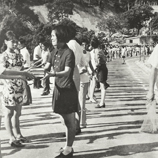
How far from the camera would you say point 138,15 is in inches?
5448

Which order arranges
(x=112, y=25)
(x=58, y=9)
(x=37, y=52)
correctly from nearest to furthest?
(x=37, y=52)
(x=58, y=9)
(x=112, y=25)

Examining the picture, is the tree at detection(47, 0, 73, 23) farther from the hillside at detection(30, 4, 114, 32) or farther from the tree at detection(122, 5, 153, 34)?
the tree at detection(122, 5, 153, 34)

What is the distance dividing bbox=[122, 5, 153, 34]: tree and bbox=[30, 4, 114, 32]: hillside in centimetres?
938

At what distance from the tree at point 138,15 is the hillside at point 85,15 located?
938 centimetres

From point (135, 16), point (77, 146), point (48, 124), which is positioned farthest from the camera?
point (135, 16)

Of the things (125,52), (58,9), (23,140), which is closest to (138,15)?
(58,9)

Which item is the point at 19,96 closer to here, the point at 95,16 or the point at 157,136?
the point at 157,136

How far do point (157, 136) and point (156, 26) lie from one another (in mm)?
102261

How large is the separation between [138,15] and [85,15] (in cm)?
1747

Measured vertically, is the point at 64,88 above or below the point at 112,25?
below

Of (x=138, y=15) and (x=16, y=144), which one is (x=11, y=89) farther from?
(x=138, y=15)

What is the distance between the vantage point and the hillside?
419 feet

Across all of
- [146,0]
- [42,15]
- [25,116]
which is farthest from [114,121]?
[146,0]

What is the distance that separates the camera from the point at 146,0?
152 meters
